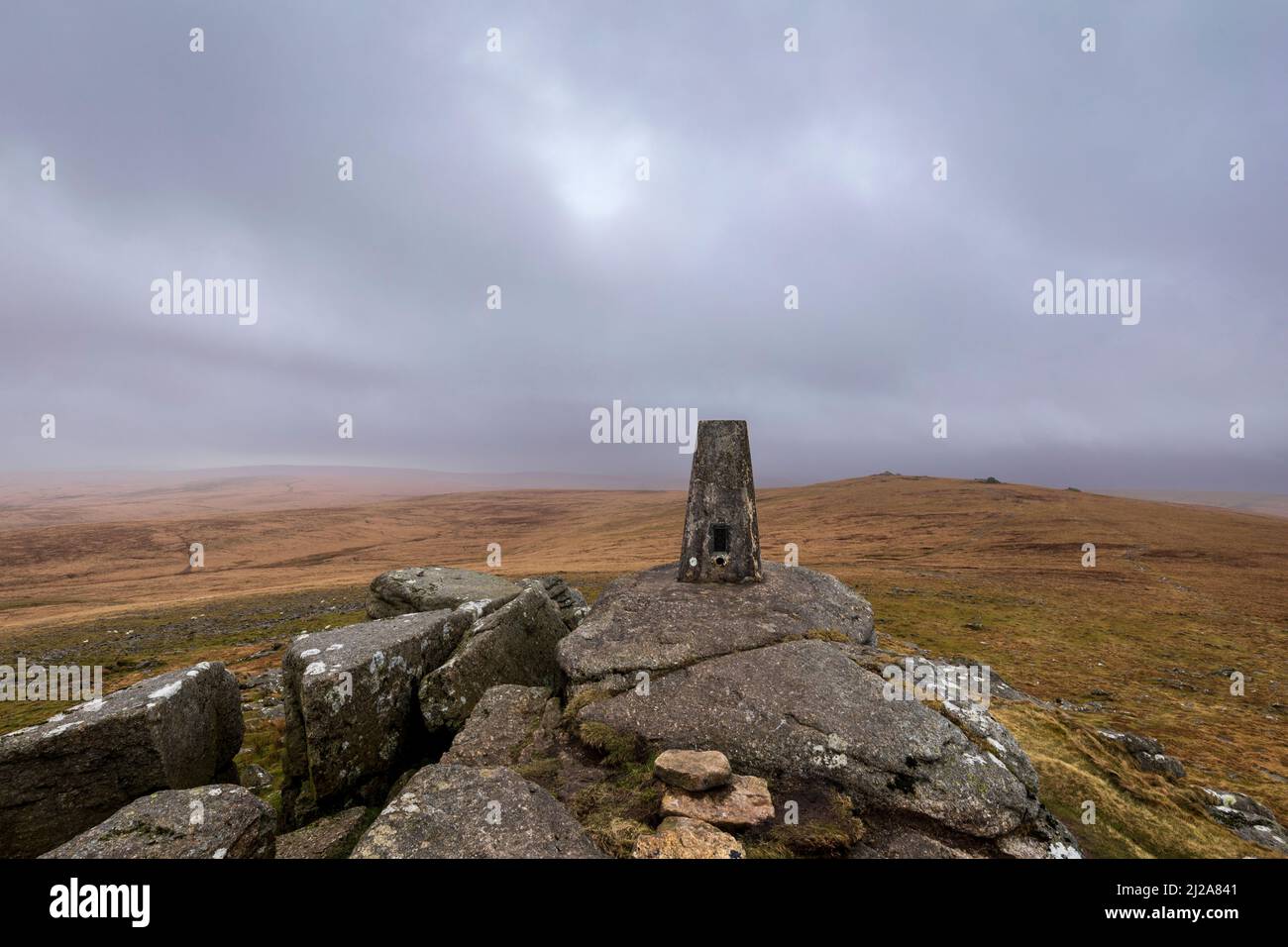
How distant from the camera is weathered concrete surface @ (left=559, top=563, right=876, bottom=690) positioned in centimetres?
833

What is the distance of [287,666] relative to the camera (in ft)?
29.2

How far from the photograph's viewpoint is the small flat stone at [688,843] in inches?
174

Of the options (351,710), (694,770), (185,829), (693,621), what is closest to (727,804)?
(694,770)

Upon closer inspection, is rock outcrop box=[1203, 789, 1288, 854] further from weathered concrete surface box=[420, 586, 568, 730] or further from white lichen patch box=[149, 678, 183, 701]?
white lichen patch box=[149, 678, 183, 701]

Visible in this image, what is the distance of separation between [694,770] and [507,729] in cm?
322

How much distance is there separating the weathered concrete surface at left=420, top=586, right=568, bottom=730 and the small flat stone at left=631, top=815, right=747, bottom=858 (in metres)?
4.20

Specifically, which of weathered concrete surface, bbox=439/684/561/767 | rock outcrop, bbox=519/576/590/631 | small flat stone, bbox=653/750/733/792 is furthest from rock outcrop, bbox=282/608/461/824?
small flat stone, bbox=653/750/733/792

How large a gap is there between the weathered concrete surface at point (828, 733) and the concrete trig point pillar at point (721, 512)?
10.8ft

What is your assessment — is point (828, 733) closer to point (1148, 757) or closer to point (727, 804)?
point (727, 804)

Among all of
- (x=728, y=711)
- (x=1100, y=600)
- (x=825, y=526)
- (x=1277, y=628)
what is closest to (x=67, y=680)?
(x=728, y=711)

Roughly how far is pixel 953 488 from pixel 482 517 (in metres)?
76.9

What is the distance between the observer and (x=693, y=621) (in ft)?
30.9

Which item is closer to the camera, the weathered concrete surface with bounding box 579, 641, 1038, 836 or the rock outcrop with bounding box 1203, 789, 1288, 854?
the weathered concrete surface with bounding box 579, 641, 1038, 836
